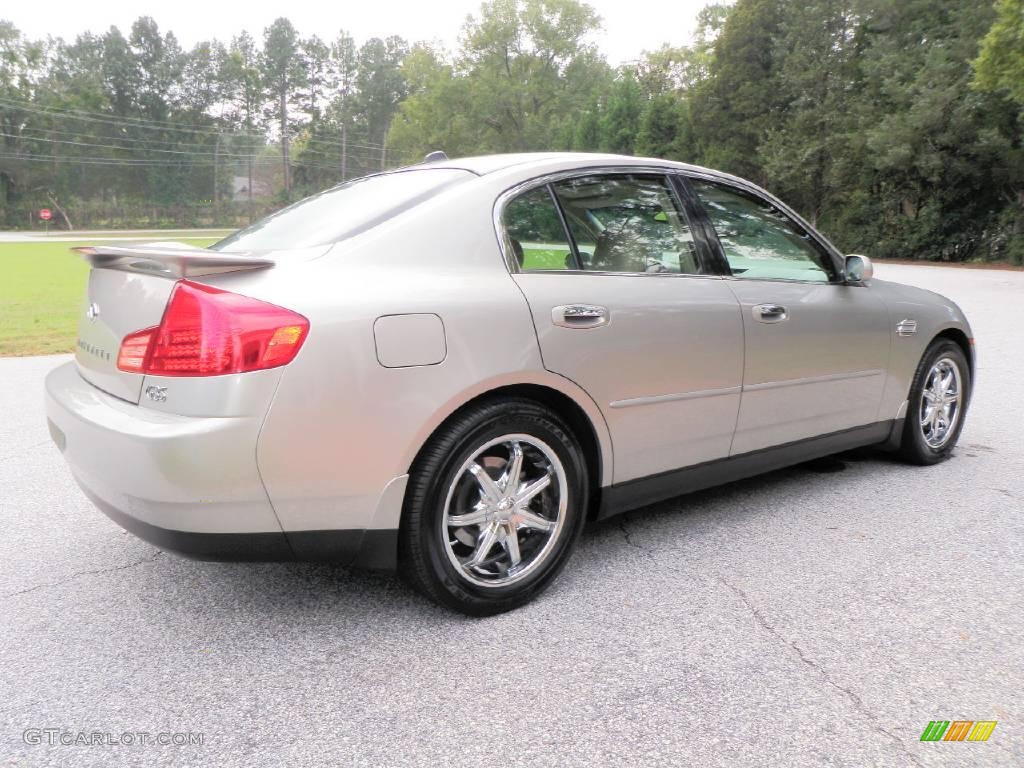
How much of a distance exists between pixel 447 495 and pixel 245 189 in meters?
92.1

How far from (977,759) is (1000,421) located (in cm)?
425

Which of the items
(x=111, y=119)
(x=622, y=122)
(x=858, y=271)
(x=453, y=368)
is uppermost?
(x=111, y=119)

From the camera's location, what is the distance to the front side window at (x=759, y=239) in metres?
3.47

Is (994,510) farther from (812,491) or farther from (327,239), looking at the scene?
(327,239)

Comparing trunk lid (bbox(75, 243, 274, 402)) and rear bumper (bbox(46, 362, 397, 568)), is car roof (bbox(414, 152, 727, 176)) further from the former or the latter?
rear bumper (bbox(46, 362, 397, 568))

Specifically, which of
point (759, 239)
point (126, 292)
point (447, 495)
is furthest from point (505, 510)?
point (759, 239)

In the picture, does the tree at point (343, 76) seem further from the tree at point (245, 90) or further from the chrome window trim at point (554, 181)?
the chrome window trim at point (554, 181)

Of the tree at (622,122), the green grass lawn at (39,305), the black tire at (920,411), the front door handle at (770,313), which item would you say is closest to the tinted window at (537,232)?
the front door handle at (770,313)

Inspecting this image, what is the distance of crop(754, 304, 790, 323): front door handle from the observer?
3.38 m

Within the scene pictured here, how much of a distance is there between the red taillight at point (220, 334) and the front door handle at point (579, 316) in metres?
0.89

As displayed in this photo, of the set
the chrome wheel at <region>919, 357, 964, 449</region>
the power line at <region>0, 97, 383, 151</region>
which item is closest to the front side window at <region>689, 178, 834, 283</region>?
the chrome wheel at <region>919, 357, 964, 449</region>

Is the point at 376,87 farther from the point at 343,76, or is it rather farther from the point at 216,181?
the point at 216,181

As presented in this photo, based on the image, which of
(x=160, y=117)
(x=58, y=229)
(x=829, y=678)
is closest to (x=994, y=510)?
(x=829, y=678)

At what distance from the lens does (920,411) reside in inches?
171
